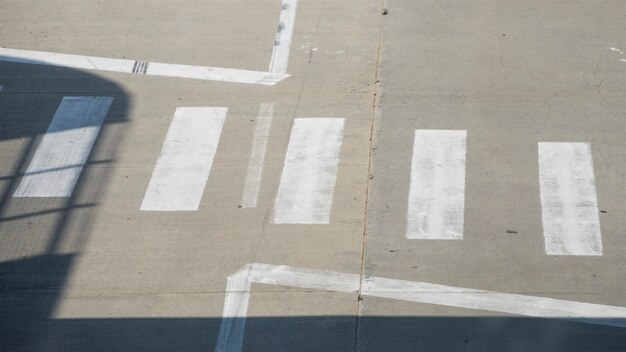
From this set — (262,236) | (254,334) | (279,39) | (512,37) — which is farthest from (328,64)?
(254,334)

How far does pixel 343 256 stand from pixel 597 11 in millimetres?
7233

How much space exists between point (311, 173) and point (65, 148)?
356 cm

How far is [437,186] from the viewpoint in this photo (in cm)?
1292

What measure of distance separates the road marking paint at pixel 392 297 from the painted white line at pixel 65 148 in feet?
10.5

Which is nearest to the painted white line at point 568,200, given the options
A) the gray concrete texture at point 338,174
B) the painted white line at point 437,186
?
the gray concrete texture at point 338,174

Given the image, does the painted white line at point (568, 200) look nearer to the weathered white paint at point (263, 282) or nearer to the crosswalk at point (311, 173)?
the crosswalk at point (311, 173)

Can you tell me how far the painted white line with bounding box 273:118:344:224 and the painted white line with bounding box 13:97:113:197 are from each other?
2831 mm

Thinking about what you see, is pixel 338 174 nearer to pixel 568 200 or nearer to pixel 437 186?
pixel 437 186

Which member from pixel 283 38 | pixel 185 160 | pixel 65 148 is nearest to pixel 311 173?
pixel 185 160

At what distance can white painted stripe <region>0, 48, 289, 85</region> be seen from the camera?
15523 millimetres

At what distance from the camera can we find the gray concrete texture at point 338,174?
11.1m

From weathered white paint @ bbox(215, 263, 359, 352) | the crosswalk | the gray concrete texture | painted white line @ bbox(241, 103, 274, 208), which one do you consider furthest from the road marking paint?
painted white line @ bbox(241, 103, 274, 208)

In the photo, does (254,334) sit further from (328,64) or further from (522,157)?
(328,64)

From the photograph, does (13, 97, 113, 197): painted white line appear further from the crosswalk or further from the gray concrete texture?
the gray concrete texture
